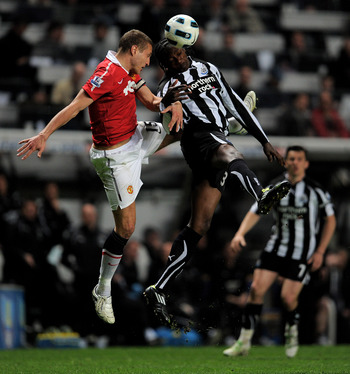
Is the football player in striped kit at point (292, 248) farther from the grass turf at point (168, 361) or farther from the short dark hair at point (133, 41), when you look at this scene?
the short dark hair at point (133, 41)

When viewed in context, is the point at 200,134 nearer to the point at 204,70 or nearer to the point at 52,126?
the point at 204,70

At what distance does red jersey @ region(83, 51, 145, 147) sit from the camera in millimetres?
7027

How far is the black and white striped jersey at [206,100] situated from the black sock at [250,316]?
2.93 m

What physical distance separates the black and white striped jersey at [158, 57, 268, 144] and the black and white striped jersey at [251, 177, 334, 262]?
2504 mm

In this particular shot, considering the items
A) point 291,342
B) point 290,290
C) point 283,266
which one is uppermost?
point 283,266

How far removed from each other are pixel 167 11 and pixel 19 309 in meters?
6.63

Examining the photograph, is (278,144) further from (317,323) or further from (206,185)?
(206,185)

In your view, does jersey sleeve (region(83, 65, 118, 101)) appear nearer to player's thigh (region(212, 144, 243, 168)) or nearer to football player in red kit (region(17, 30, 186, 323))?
football player in red kit (region(17, 30, 186, 323))

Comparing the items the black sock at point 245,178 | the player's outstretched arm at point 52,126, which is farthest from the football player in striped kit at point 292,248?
the player's outstretched arm at point 52,126

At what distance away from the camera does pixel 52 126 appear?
671 cm

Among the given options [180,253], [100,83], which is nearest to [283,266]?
[180,253]

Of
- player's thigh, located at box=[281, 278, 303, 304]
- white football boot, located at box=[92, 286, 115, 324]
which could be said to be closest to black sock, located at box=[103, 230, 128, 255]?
white football boot, located at box=[92, 286, 115, 324]

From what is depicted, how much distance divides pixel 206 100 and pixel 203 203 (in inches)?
36.2

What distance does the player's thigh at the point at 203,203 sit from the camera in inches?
287
